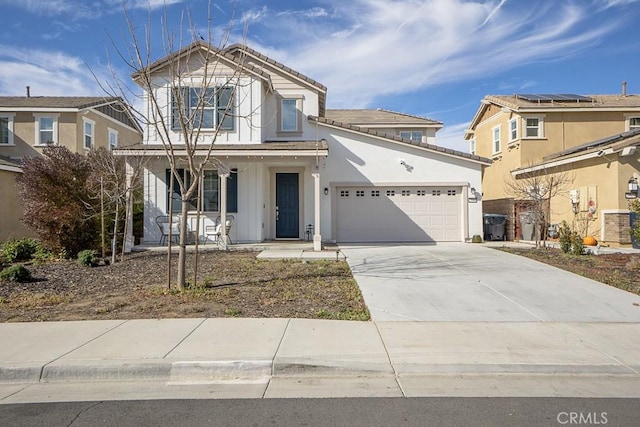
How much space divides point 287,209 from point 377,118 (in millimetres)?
10888

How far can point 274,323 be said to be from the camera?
641 centimetres

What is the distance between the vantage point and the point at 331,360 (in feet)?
16.5

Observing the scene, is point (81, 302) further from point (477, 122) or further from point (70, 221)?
point (477, 122)

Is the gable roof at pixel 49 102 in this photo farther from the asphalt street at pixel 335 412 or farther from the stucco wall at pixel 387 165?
the asphalt street at pixel 335 412

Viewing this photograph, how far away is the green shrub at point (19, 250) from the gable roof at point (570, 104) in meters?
20.8

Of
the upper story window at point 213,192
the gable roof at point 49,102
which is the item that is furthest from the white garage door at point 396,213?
the gable roof at point 49,102

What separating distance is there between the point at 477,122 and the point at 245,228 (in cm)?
1830

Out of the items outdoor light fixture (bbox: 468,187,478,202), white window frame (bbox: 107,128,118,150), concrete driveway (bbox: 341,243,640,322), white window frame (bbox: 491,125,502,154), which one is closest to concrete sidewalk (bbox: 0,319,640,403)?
concrete driveway (bbox: 341,243,640,322)

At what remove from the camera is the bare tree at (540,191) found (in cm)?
1509

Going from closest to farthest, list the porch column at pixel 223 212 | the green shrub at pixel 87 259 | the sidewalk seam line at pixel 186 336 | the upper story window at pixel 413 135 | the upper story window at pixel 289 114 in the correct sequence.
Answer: the sidewalk seam line at pixel 186 336 → the green shrub at pixel 87 259 → the porch column at pixel 223 212 → the upper story window at pixel 289 114 → the upper story window at pixel 413 135

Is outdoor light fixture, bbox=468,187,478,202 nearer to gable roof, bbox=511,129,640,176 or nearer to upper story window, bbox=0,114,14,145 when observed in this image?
gable roof, bbox=511,129,640,176

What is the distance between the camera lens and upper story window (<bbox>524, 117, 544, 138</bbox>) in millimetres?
22078

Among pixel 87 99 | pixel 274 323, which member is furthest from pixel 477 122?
pixel 274 323

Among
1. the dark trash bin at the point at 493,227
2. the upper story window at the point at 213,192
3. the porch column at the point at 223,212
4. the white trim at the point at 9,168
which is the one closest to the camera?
the porch column at the point at 223,212
